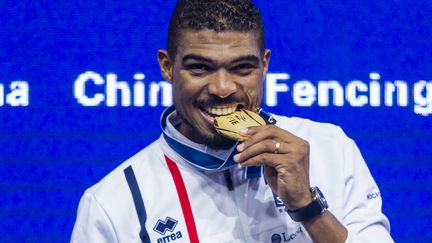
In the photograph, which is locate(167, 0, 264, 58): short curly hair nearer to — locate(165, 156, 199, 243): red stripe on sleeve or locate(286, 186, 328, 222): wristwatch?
locate(165, 156, 199, 243): red stripe on sleeve

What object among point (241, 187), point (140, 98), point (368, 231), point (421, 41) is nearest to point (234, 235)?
point (241, 187)

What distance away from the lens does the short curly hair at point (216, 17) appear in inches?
73.6

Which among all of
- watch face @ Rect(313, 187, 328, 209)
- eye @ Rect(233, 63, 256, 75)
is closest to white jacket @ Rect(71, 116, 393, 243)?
watch face @ Rect(313, 187, 328, 209)

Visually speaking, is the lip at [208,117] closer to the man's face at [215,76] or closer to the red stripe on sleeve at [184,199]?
the man's face at [215,76]

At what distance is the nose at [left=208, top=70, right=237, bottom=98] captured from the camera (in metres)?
1.81

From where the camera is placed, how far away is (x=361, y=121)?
9.12 feet

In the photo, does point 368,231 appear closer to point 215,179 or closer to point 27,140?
point 215,179

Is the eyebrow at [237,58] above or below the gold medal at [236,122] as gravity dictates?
above

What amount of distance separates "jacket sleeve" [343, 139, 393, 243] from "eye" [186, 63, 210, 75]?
0.35 meters

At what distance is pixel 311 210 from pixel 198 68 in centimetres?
36

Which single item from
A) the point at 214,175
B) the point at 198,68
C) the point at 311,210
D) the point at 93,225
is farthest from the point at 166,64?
the point at 311,210

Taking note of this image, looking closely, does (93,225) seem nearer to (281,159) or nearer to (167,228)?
(167,228)

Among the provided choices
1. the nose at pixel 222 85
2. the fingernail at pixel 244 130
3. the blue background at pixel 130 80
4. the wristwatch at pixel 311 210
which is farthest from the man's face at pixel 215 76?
the blue background at pixel 130 80

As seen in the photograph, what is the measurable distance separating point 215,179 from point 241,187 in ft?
0.19
